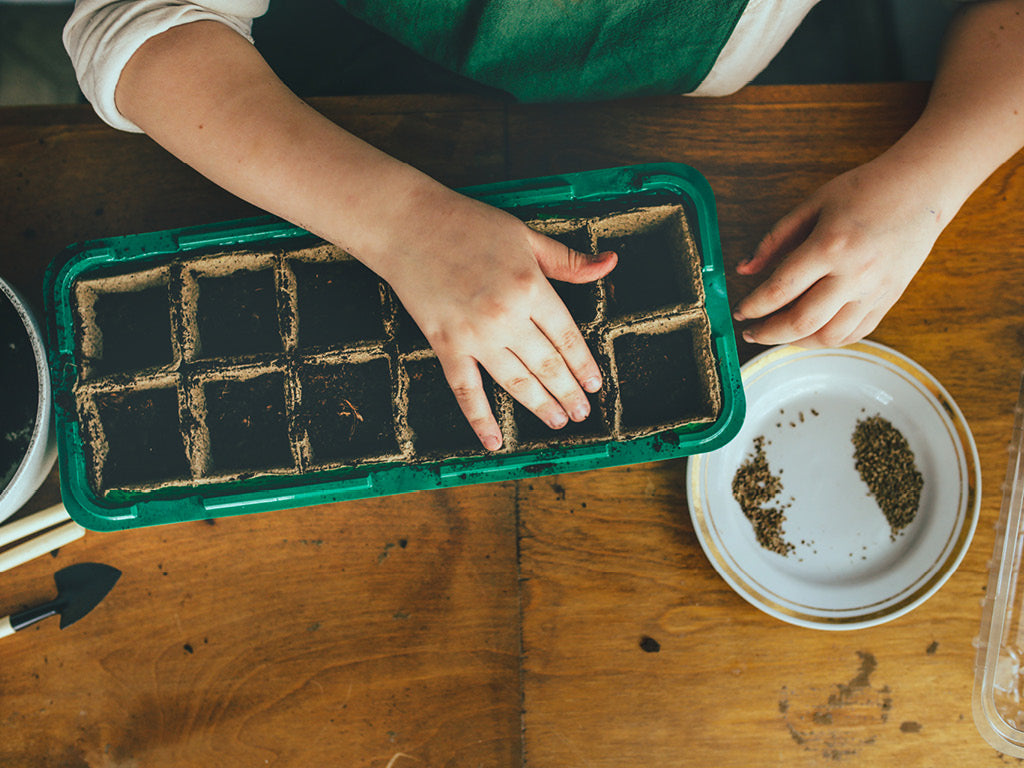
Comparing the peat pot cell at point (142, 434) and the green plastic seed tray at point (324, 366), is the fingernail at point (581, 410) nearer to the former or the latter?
A: the green plastic seed tray at point (324, 366)

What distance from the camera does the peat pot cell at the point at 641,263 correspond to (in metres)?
0.72

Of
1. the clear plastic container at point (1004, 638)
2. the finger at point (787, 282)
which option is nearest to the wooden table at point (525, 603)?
the clear plastic container at point (1004, 638)

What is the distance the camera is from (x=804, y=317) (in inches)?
27.8

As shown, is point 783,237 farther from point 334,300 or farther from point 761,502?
point 334,300

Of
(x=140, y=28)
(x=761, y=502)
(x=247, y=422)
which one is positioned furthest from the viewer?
(x=761, y=502)

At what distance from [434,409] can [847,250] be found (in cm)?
51

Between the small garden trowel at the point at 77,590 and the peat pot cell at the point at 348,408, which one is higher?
the peat pot cell at the point at 348,408

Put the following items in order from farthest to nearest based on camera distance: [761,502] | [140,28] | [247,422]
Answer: [761,502]
[247,422]
[140,28]

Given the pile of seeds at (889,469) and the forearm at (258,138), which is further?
the pile of seeds at (889,469)

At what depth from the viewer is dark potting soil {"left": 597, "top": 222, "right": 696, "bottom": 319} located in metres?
0.73

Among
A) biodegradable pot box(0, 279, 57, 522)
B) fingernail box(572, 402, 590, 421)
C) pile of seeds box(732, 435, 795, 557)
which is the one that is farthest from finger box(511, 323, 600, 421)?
biodegradable pot box(0, 279, 57, 522)

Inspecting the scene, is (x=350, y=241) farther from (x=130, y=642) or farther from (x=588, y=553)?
(x=130, y=642)

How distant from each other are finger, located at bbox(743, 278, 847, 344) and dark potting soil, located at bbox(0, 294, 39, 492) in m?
0.84

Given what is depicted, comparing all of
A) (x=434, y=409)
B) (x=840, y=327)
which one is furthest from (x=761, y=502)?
(x=434, y=409)
